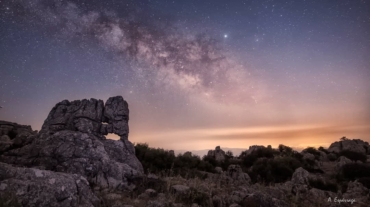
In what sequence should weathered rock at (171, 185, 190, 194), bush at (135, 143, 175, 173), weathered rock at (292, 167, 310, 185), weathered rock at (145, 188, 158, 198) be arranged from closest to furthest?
weathered rock at (145, 188, 158, 198) → weathered rock at (171, 185, 190, 194) → weathered rock at (292, 167, 310, 185) → bush at (135, 143, 175, 173)

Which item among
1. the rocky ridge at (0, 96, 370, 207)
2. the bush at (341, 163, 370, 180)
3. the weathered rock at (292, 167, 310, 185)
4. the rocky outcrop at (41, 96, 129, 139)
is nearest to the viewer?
the rocky ridge at (0, 96, 370, 207)

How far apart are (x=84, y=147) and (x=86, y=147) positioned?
10 centimetres

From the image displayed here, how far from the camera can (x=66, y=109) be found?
49.1ft

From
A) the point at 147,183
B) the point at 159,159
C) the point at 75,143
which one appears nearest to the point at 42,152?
the point at 75,143

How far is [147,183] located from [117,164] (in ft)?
6.24

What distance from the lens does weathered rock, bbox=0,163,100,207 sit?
5.55m

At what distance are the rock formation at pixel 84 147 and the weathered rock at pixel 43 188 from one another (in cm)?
23

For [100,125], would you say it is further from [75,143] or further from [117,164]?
[117,164]

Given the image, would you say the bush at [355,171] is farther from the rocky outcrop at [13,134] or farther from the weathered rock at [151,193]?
the rocky outcrop at [13,134]

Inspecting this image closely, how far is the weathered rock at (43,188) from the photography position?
555 centimetres

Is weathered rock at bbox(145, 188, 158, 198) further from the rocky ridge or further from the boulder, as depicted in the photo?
the boulder

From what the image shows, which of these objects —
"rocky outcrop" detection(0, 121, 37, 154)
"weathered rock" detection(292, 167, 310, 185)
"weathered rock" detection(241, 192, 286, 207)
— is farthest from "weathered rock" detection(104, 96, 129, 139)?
"weathered rock" detection(292, 167, 310, 185)

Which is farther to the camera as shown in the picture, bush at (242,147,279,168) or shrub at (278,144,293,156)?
shrub at (278,144,293,156)

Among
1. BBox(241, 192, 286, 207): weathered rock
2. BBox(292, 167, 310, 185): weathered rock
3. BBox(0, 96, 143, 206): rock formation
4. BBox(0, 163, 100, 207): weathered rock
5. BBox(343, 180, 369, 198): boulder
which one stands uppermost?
BBox(0, 96, 143, 206): rock formation
